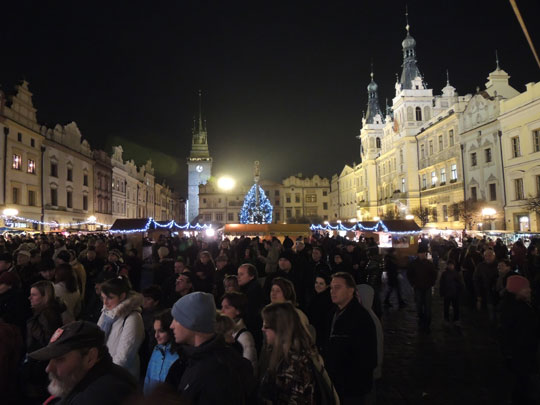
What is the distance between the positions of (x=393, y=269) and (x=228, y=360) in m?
10.0

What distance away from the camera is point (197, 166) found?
328 ft

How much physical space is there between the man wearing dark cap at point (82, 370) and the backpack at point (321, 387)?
1.16 metres

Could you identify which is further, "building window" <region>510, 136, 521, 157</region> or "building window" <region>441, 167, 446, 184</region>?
"building window" <region>441, 167, 446, 184</region>

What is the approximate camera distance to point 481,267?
9.77m

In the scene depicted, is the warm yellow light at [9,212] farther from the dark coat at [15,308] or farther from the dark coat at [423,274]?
the dark coat at [423,274]

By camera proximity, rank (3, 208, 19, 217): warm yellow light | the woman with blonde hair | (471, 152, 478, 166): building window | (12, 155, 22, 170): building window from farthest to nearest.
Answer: (471, 152, 478, 166): building window
(12, 155, 22, 170): building window
(3, 208, 19, 217): warm yellow light
the woman with blonde hair

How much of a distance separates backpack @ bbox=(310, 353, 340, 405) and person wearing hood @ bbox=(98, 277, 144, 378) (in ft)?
6.31

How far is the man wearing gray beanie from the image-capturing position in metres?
2.26

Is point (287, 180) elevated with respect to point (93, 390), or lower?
elevated

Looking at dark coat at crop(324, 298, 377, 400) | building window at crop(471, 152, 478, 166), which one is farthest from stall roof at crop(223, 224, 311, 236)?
dark coat at crop(324, 298, 377, 400)

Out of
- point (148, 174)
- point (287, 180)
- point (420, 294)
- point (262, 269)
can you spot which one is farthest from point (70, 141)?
point (287, 180)

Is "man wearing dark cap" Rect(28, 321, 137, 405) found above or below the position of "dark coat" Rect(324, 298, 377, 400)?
above

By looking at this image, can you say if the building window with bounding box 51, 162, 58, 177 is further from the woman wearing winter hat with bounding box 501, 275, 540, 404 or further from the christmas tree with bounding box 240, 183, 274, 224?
the woman wearing winter hat with bounding box 501, 275, 540, 404

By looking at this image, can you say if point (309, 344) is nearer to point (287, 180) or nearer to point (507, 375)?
point (507, 375)
